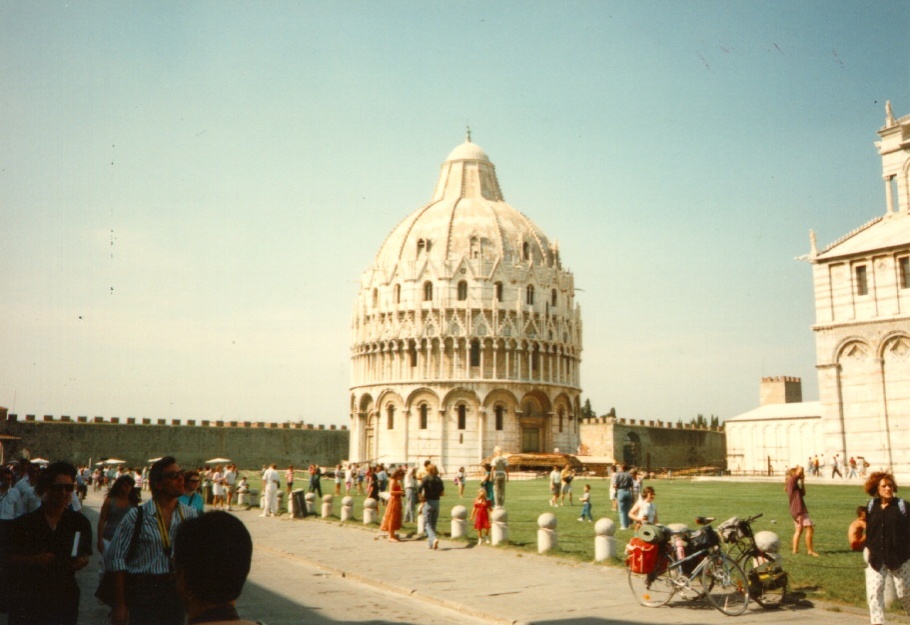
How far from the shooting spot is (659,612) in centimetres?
1062

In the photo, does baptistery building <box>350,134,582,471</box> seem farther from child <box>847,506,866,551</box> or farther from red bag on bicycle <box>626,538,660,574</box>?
child <box>847,506,866,551</box>

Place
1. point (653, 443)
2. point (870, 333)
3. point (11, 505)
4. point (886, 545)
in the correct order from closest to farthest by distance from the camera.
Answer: point (886, 545)
point (11, 505)
point (870, 333)
point (653, 443)

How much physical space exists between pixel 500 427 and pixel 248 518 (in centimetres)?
4156

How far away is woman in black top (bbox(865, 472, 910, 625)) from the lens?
899cm

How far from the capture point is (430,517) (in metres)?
18.0

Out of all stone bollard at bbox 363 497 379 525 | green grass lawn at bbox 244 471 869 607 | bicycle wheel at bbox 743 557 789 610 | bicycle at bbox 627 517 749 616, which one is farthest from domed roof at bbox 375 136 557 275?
A: bicycle wheel at bbox 743 557 789 610

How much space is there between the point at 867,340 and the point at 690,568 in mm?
31148

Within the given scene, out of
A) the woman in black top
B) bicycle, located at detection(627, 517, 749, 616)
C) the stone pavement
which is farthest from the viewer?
bicycle, located at detection(627, 517, 749, 616)

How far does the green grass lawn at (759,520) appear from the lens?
40.7 feet

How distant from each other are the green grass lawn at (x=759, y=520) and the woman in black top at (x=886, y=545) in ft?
6.11

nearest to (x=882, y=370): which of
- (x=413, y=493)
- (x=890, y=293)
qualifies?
(x=890, y=293)

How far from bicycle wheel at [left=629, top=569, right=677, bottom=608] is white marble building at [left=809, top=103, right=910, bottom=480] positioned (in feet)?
94.5

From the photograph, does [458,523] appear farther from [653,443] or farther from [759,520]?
[653,443]

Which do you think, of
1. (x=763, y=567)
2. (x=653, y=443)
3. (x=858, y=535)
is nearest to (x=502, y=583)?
(x=763, y=567)
